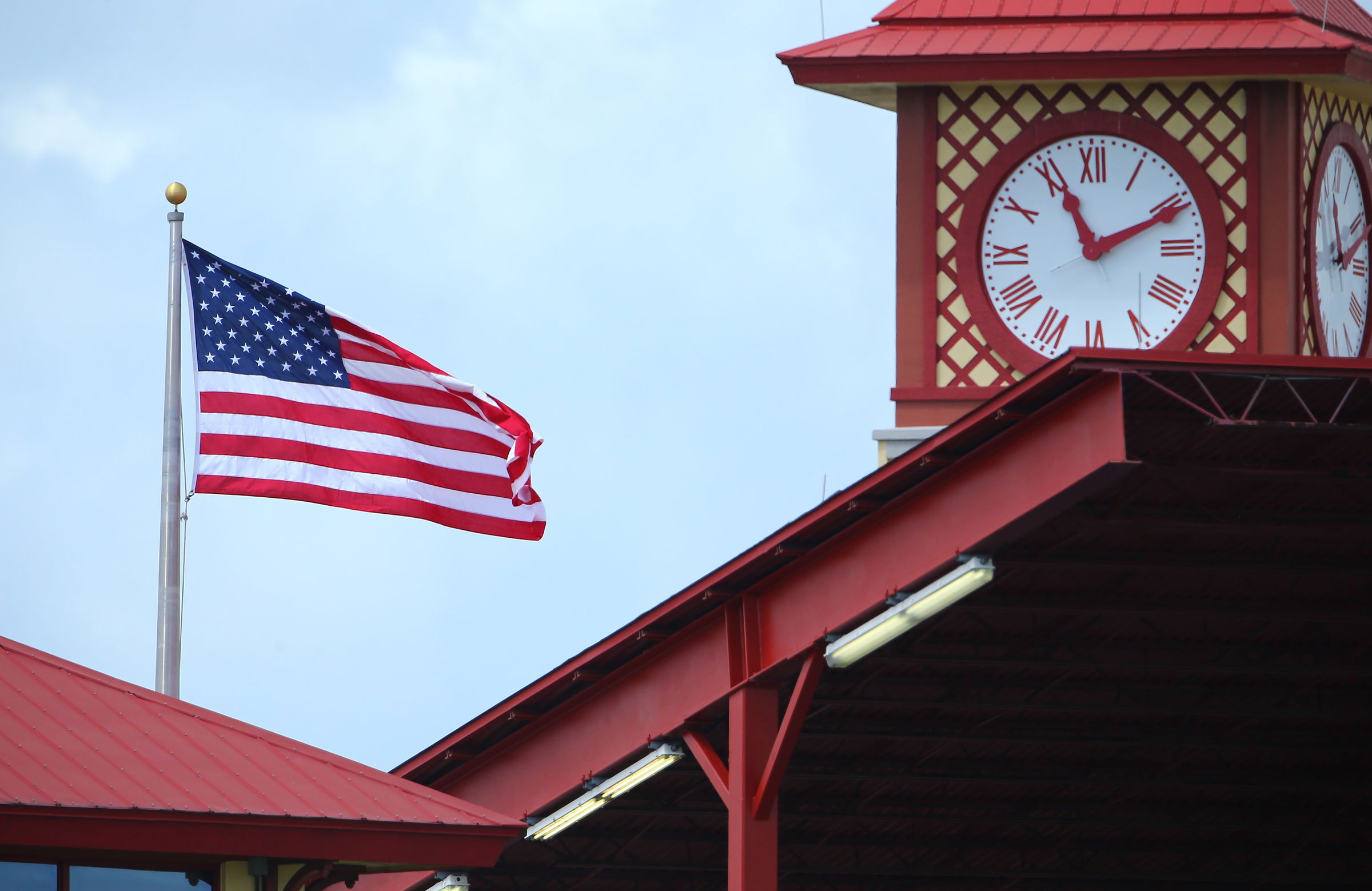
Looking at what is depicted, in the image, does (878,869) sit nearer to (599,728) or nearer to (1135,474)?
(599,728)

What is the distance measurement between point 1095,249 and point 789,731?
365 inches

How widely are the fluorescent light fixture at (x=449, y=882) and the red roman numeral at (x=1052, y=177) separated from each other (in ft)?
37.9

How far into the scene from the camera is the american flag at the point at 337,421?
21641 mm

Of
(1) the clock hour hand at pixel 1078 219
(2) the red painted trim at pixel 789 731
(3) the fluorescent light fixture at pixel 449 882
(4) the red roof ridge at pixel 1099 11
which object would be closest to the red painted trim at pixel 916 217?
(4) the red roof ridge at pixel 1099 11

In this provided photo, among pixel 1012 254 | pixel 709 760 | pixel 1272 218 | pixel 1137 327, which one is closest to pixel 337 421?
pixel 709 760

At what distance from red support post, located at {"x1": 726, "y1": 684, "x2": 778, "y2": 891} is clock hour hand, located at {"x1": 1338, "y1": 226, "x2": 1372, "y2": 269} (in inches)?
463

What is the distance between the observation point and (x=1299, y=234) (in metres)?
29.7

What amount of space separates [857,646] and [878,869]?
1141cm

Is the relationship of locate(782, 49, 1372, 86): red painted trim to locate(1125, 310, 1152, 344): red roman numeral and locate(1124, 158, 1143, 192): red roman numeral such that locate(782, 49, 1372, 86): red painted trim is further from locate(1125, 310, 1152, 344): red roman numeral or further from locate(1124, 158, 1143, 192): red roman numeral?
locate(1125, 310, 1152, 344): red roman numeral

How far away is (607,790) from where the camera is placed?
26.0m

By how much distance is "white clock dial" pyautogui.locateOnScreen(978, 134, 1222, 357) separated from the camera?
96.5 ft

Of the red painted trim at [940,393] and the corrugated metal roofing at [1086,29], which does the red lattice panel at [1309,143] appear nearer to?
the corrugated metal roofing at [1086,29]

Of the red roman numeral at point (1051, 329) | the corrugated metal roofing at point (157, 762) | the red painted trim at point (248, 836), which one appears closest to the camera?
the red painted trim at point (248, 836)

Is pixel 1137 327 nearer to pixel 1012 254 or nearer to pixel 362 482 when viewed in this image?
pixel 1012 254
